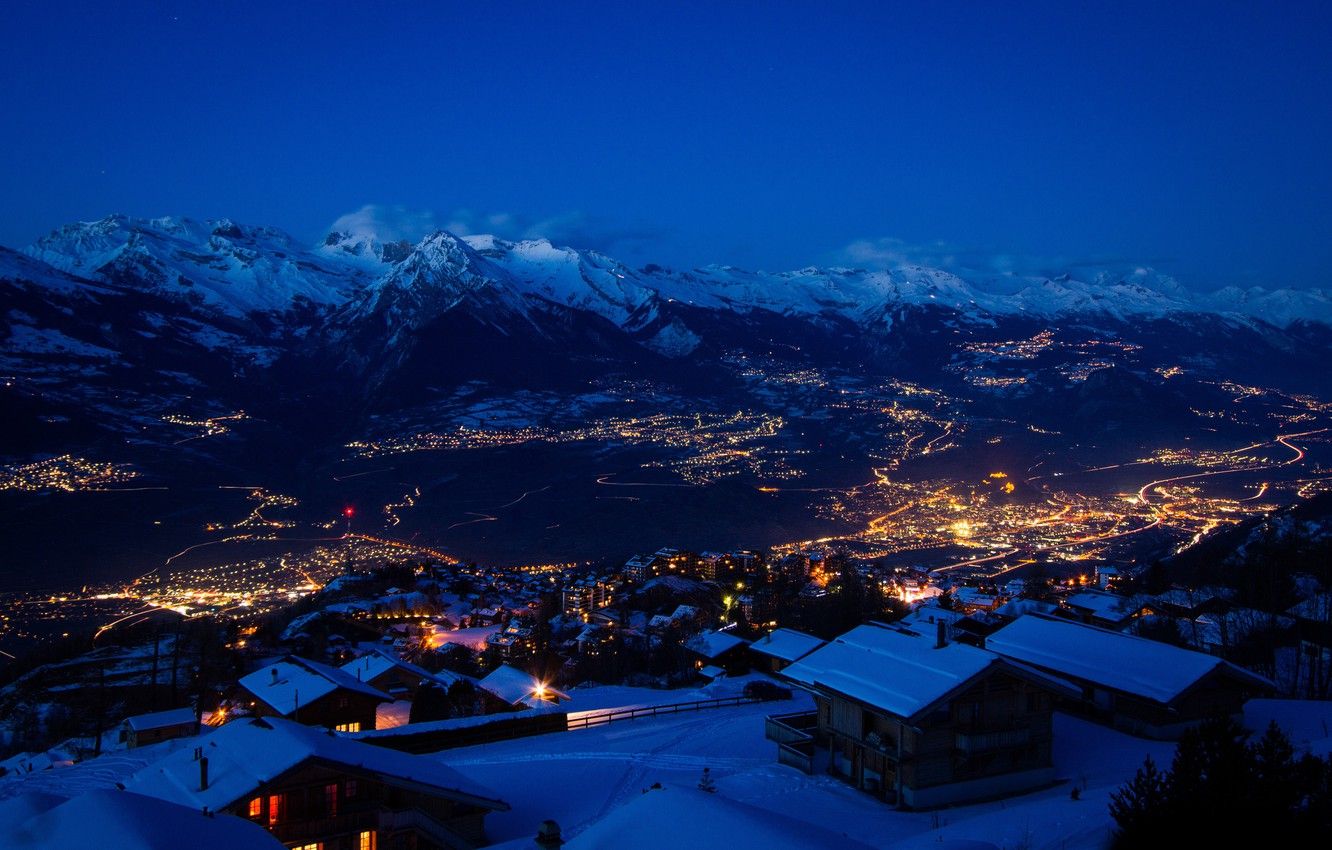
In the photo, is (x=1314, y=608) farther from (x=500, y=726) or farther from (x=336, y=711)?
(x=336, y=711)

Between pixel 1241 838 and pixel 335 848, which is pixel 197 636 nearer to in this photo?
pixel 335 848

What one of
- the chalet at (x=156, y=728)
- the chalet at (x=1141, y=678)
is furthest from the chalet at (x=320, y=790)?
the chalet at (x=156, y=728)

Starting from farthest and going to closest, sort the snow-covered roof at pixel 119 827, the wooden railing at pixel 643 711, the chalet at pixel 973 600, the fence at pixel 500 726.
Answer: the chalet at pixel 973 600, the wooden railing at pixel 643 711, the fence at pixel 500 726, the snow-covered roof at pixel 119 827

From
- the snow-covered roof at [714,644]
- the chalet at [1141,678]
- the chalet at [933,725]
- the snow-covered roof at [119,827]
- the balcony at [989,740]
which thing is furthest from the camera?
the snow-covered roof at [714,644]

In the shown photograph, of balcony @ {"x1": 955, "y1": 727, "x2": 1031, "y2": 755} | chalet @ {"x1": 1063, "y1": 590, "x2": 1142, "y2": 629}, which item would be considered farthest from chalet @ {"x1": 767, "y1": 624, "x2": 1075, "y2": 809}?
chalet @ {"x1": 1063, "y1": 590, "x2": 1142, "y2": 629}

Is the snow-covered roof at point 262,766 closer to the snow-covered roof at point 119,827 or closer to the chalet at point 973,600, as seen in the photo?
the snow-covered roof at point 119,827

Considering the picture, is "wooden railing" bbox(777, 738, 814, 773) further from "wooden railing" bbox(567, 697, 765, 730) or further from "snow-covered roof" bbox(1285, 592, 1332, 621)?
"snow-covered roof" bbox(1285, 592, 1332, 621)

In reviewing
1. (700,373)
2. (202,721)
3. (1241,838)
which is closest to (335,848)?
(1241,838)
